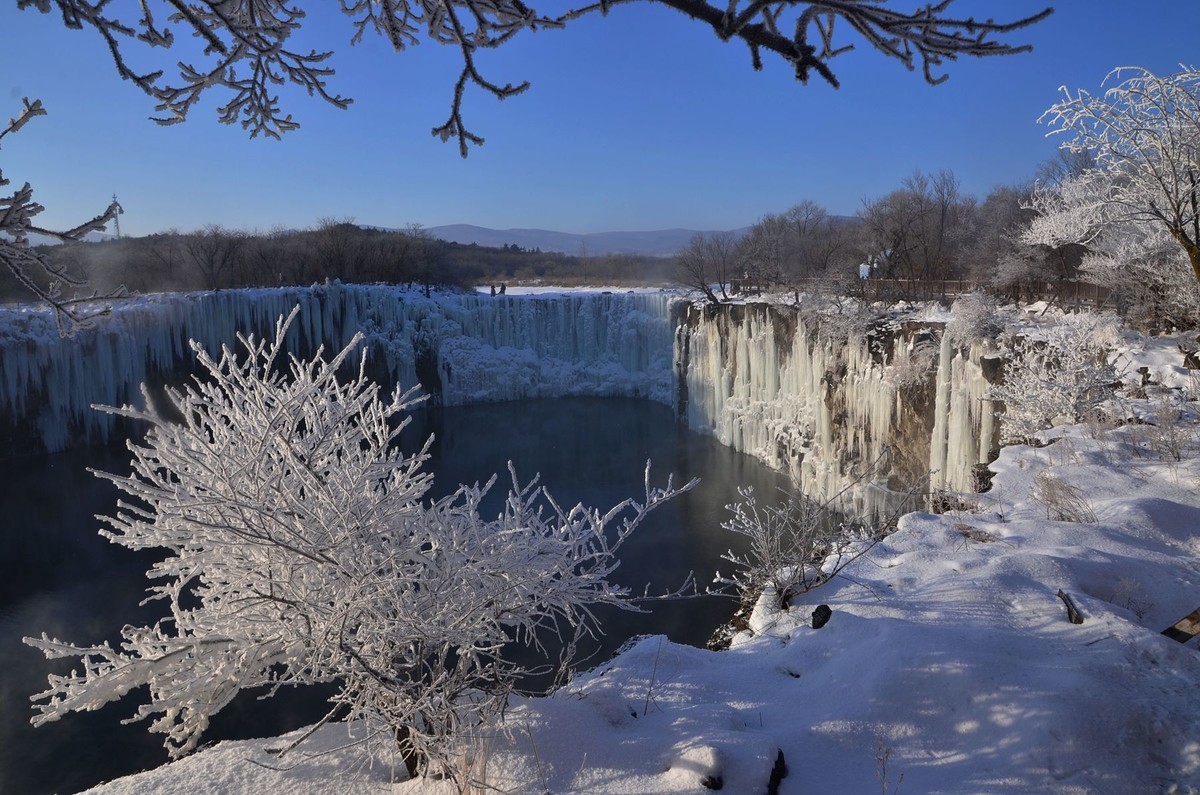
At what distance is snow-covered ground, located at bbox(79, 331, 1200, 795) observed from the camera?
8.34ft

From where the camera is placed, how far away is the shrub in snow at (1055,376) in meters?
8.65

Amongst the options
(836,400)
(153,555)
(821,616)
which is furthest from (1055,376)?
(153,555)

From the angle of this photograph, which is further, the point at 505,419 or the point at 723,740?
the point at 505,419

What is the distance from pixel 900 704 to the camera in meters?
2.95

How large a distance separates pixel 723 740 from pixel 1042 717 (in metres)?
1.22

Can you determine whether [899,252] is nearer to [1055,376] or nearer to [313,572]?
[1055,376]

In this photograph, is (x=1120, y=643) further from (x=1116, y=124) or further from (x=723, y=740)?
(x=1116, y=124)

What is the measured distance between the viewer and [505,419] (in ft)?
91.7

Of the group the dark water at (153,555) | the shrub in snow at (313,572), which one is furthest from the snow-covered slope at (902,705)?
the dark water at (153,555)

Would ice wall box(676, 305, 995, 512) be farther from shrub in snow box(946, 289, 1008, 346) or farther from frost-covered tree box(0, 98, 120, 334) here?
frost-covered tree box(0, 98, 120, 334)

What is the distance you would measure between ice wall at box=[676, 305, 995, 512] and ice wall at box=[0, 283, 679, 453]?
618 centimetres

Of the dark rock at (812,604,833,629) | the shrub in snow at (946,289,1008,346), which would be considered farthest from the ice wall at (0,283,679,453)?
the dark rock at (812,604,833,629)

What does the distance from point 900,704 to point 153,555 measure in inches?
633

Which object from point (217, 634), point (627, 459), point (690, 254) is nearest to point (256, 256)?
point (690, 254)
